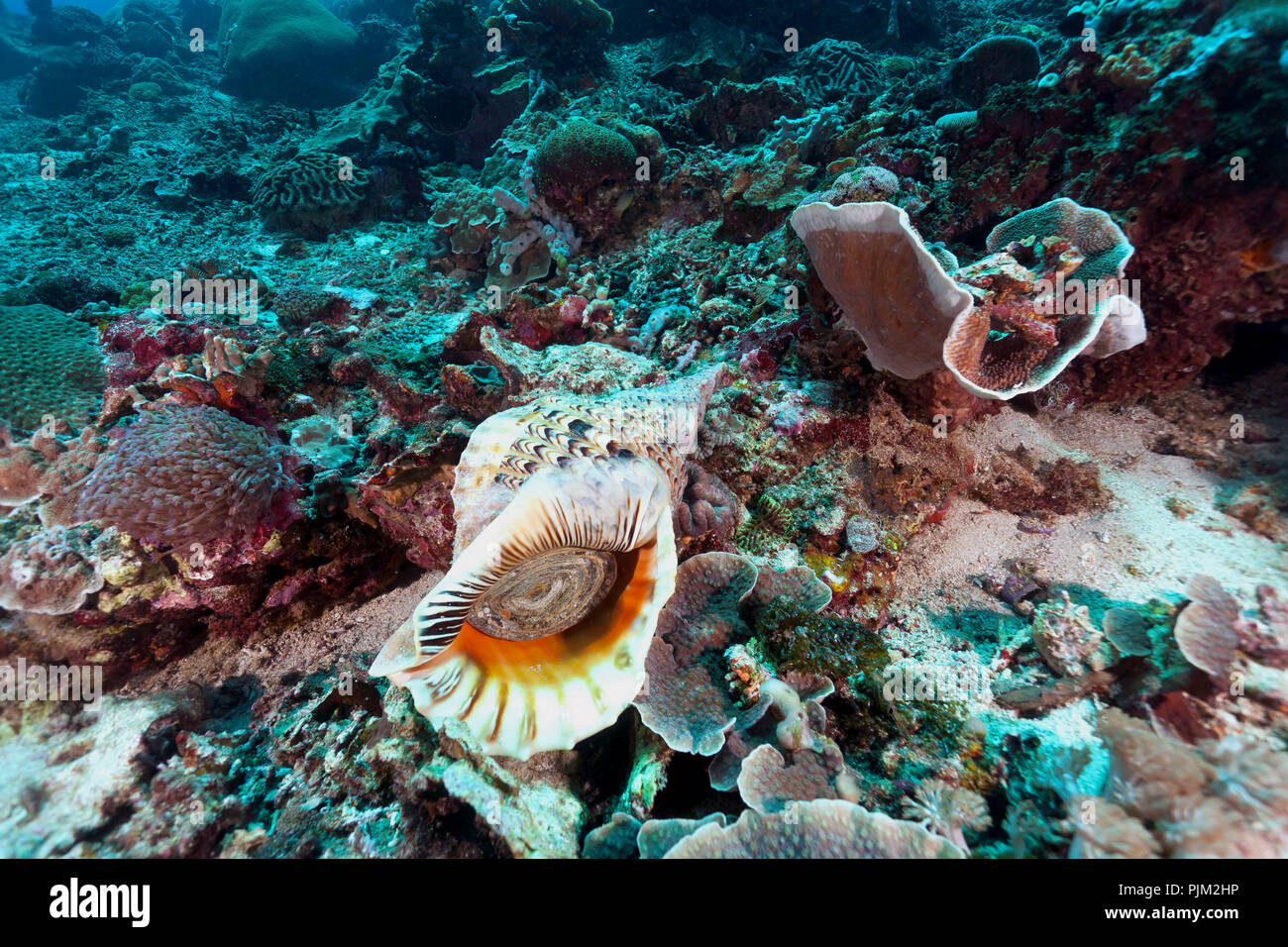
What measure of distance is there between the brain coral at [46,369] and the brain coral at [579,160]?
5.13 metres

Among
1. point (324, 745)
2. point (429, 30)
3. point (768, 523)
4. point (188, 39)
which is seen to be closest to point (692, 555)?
point (768, 523)

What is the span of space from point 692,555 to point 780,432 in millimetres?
1040

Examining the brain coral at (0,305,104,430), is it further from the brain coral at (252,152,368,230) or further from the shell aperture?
the brain coral at (252,152,368,230)

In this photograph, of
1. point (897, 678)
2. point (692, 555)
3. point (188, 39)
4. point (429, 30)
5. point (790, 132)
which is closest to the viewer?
point (897, 678)

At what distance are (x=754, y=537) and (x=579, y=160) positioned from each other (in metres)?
5.87

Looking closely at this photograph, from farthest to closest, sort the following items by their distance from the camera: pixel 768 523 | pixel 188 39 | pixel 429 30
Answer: pixel 188 39 < pixel 429 30 < pixel 768 523

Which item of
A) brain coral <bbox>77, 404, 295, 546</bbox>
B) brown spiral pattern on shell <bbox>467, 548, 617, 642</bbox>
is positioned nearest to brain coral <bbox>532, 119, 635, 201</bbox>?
brain coral <bbox>77, 404, 295, 546</bbox>

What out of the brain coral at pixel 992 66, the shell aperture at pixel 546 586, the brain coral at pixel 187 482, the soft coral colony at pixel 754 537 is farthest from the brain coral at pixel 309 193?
the brain coral at pixel 992 66

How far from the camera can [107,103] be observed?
45.7 feet

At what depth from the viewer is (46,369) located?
378 cm

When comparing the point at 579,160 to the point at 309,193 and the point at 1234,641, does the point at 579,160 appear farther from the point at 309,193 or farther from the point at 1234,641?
the point at 1234,641

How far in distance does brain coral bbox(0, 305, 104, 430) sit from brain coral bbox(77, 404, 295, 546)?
1.65 m
